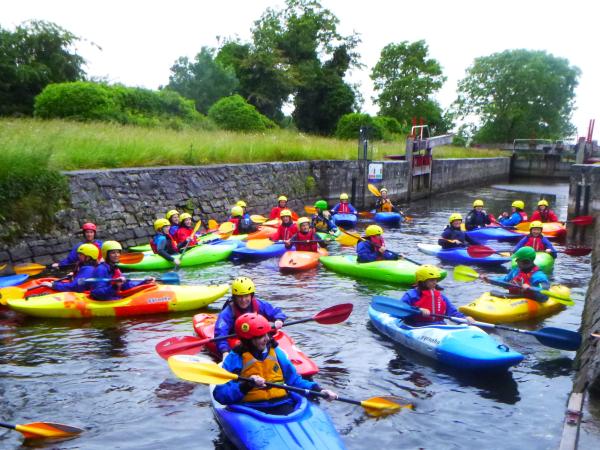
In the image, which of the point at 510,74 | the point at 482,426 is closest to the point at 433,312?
the point at 482,426

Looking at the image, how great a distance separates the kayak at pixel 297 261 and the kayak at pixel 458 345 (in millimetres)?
4214

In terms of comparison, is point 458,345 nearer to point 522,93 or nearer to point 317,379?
point 317,379

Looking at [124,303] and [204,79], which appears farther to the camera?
[204,79]

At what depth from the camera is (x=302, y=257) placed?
39.7 ft

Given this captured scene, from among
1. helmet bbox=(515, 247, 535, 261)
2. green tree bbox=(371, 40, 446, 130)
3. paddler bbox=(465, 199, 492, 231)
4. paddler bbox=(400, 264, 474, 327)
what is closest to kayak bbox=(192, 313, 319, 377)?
paddler bbox=(400, 264, 474, 327)

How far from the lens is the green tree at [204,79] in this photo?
3225cm

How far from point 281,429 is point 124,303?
4616 millimetres

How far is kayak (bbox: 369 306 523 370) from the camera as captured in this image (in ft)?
21.0

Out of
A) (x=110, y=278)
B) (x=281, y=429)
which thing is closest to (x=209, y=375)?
(x=281, y=429)

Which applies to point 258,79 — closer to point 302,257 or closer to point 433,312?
point 302,257

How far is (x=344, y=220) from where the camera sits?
17031 millimetres

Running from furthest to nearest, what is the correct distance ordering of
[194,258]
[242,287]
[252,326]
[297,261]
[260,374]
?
[194,258] < [297,261] < [242,287] < [260,374] < [252,326]

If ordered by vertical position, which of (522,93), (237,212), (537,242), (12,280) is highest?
(522,93)

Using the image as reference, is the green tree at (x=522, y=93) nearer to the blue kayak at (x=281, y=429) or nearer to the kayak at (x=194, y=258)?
the kayak at (x=194, y=258)
